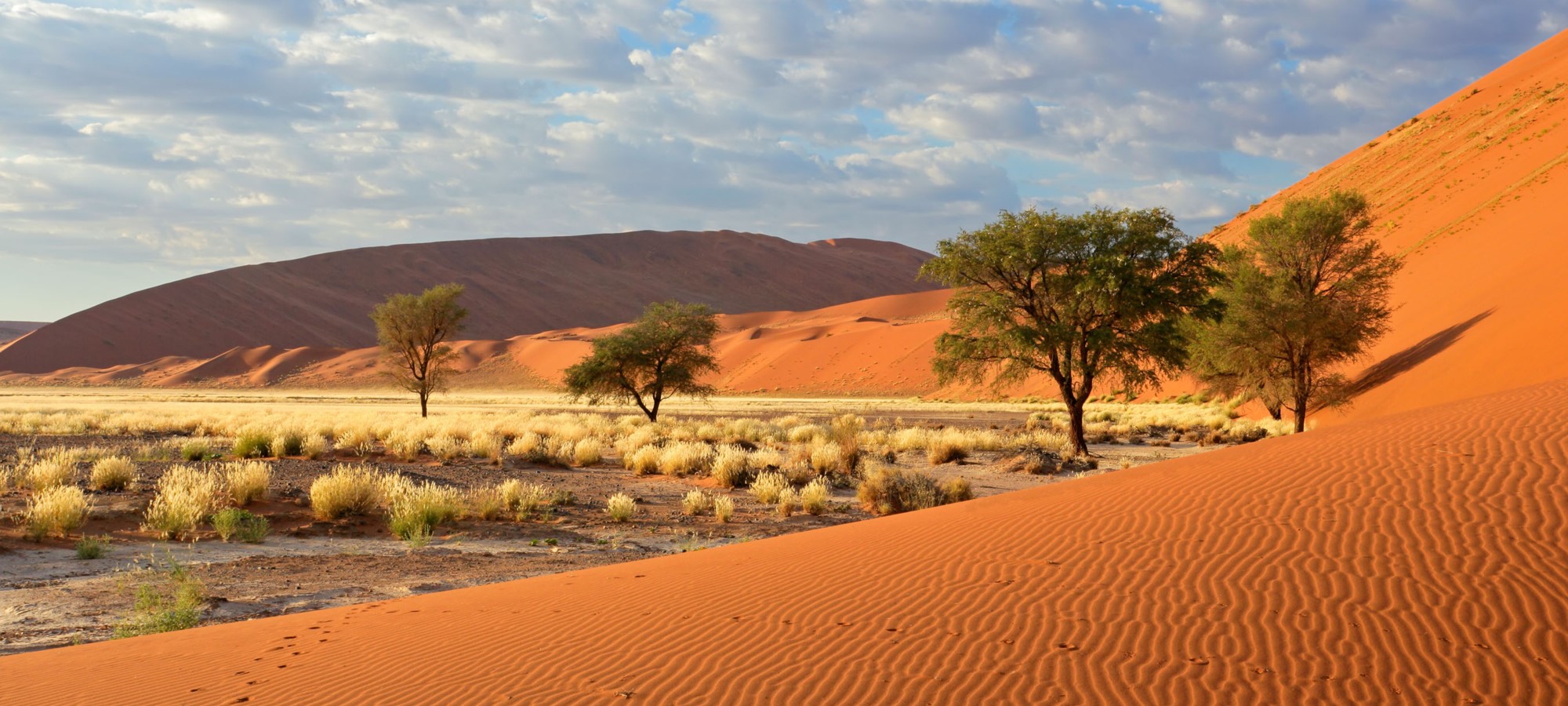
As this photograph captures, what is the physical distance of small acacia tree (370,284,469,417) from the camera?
4588 cm

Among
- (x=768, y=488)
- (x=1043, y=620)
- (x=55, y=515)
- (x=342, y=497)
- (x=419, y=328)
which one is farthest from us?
(x=419, y=328)

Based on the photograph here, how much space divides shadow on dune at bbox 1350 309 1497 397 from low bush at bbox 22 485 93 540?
3606 centimetres

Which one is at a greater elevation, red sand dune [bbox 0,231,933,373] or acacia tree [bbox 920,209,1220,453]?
red sand dune [bbox 0,231,933,373]

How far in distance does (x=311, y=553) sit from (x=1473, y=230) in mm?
49768

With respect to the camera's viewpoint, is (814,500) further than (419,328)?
No

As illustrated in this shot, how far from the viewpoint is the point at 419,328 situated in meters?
45.9

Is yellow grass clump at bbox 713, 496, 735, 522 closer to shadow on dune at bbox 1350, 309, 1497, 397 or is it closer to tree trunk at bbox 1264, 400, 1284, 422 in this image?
tree trunk at bbox 1264, 400, 1284, 422

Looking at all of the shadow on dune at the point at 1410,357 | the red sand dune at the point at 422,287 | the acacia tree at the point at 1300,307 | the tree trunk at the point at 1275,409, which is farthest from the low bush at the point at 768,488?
the red sand dune at the point at 422,287

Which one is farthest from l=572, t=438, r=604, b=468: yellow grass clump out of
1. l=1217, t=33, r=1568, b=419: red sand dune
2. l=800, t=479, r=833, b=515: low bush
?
l=1217, t=33, r=1568, b=419: red sand dune

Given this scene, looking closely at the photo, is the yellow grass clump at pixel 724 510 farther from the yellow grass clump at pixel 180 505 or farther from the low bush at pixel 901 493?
the yellow grass clump at pixel 180 505

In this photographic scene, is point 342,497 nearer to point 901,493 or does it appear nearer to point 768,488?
point 768,488

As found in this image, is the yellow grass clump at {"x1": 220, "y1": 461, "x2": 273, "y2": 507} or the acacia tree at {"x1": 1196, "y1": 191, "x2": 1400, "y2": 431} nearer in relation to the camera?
the yellow grass clump at {"x1": 220, "y1": 461, "x2": 273, "y2": 507}

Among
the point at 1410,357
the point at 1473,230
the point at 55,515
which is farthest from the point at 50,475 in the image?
the point at 1473,230

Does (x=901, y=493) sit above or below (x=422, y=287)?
below
